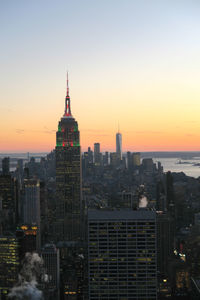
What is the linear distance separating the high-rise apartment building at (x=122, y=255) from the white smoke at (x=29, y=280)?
6222 millimetres

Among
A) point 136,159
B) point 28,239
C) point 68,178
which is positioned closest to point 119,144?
point 136,159

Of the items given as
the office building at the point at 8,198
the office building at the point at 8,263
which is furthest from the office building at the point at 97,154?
the office building at the point at 8,263

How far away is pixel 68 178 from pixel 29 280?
32949 millimetres

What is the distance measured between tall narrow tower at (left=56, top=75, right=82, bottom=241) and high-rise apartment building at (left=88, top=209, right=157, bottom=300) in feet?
105

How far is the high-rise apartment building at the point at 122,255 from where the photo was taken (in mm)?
27406

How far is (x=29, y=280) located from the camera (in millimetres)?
37844

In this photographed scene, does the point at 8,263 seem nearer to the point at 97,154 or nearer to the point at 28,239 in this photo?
the point at 28,239

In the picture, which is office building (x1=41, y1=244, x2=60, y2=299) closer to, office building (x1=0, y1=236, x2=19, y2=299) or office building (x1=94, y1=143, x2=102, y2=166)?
office building (x1=0, y1=236, x2=19, y2=299)

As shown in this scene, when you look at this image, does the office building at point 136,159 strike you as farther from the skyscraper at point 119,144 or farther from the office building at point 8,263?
the office building at point 8,263

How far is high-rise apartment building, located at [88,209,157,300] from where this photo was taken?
1079 inches

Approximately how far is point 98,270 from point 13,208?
125 feet

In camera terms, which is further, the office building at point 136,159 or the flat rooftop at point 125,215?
the office building at point 136,159

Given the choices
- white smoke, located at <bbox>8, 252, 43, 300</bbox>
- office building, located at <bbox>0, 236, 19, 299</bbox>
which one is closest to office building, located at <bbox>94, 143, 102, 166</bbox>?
office building, located at <bbox>0, 236, 19, 299</bbox>

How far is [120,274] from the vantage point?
27812 millimetres
